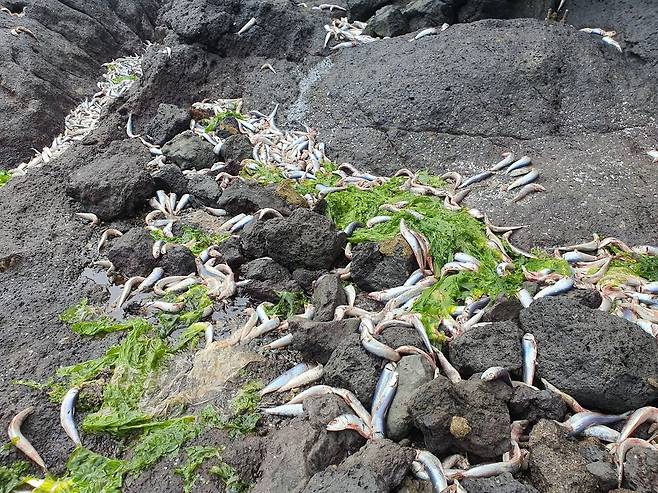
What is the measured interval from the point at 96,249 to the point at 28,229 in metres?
1.06

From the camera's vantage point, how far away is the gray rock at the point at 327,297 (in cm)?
473

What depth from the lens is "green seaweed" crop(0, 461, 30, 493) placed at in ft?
11.9

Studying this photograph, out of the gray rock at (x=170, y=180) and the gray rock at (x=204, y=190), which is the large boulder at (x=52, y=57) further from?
the gray rock at (x=204, y=190)

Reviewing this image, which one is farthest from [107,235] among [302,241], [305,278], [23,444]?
[23,444]

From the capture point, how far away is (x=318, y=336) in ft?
14.0

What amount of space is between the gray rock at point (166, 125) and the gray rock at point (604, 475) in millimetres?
7876

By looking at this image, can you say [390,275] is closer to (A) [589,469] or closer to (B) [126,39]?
(A) [589,469]

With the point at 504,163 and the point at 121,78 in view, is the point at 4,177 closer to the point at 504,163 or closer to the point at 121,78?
the point at 121,78

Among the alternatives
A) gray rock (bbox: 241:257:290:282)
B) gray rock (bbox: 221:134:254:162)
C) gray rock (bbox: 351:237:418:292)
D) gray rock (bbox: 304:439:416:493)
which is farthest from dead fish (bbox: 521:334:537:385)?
gray rock (bbox: 221:134:254:162)

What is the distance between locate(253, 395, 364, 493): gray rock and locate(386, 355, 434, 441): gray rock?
260 mm

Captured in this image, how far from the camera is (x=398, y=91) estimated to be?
8242 mm

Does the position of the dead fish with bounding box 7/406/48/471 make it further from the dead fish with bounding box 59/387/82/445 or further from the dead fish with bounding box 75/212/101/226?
the dead fish with bounding box 75/212/101/226

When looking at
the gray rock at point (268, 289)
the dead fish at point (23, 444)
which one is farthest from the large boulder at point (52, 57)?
the dead fish at point (23, 444)

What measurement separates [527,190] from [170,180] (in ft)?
16.2
